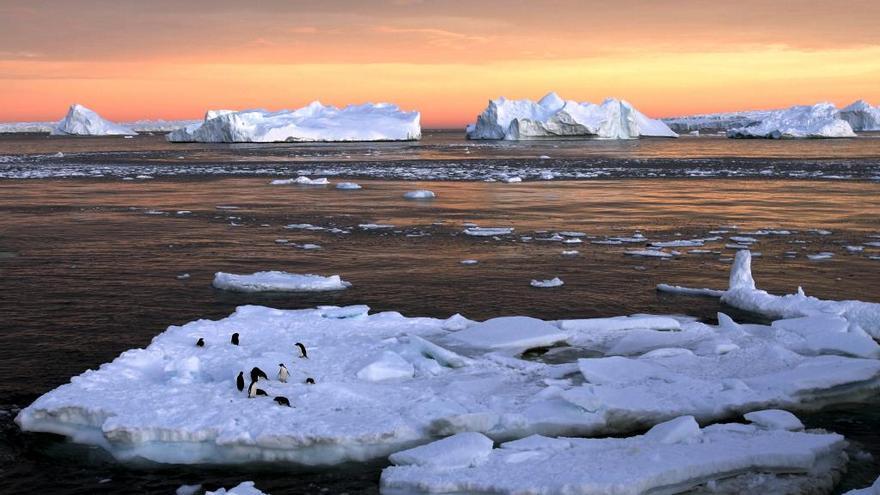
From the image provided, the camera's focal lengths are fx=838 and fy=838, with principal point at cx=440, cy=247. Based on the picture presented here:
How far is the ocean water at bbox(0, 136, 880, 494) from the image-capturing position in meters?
7.81

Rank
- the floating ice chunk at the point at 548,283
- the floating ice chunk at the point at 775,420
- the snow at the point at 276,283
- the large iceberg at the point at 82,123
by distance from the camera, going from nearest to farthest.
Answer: the floating ice chunk at the point at 775,420 < the snow at the point at 276,283 < the floating ice chunk at the point at 548,283 < the large iceberg at the point at 82,123

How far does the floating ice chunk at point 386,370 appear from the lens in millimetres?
9234

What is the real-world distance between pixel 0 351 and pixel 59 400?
3.25 meters

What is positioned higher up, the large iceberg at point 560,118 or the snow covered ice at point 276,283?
the large iceberg at point 560,118

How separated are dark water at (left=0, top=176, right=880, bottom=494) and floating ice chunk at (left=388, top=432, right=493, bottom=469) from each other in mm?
394

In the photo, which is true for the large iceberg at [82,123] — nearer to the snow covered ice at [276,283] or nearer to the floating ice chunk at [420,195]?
the floating ice chunk at [420,195]

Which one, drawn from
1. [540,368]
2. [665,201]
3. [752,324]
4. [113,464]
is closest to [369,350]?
[540,368]

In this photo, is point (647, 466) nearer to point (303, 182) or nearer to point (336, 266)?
point (336, 266)

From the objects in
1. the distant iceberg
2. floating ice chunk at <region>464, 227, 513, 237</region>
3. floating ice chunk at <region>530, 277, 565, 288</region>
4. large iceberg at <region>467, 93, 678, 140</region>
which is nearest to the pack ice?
floating ice chunk at <region>530, 277, 565, 288</region>

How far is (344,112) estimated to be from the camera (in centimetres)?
Result: 9738

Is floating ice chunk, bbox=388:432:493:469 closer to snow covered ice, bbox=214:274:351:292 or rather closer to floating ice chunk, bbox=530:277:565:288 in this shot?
snow covered ice, bbox=214:274:351:292

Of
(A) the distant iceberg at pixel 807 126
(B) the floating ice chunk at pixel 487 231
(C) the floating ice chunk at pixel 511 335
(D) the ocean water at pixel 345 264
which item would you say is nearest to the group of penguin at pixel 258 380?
(D) the ocean water at pixel 345 264

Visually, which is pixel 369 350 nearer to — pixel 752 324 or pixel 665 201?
pixel 752 324

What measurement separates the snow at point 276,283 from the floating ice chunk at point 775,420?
798cm
